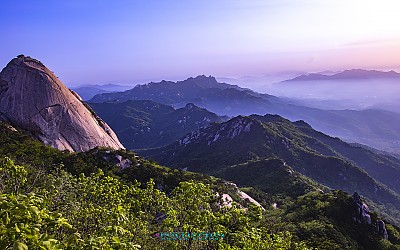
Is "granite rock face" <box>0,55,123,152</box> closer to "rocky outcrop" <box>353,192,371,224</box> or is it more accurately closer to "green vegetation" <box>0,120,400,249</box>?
"green vegetation" <box>0,120,400,249</box>

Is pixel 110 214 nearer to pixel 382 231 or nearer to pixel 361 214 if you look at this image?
pixel 361 214

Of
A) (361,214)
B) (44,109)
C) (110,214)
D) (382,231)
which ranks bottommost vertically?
(382,231)

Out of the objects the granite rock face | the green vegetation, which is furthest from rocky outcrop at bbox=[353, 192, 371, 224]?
the granite rock face

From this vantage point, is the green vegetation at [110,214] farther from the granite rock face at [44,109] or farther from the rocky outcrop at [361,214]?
the granite rock face at [44,109]

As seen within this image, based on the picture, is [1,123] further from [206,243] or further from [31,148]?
[206,243]

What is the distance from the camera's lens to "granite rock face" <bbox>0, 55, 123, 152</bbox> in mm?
86375

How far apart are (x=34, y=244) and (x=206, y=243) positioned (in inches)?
443

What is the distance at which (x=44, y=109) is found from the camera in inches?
3438

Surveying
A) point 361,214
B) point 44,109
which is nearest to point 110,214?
point 44,109

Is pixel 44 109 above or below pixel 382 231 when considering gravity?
above

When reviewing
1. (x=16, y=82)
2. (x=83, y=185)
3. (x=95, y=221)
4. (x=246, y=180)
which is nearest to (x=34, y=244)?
(x=95, y=221)

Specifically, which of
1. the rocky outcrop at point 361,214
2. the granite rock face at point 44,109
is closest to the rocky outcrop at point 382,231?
the rocky outcrop at point 361,214

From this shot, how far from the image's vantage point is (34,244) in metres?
7.30

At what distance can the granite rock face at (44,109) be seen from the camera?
3401 inches
